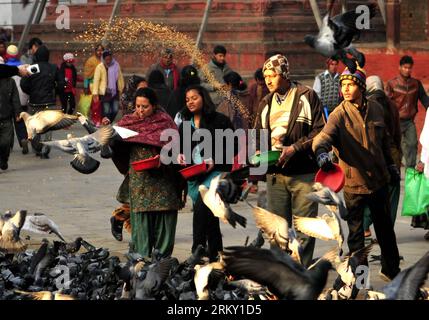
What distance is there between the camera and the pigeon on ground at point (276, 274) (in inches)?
292

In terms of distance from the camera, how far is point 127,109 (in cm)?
1312

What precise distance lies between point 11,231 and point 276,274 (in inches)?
127

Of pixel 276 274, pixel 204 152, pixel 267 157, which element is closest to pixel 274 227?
pixel 267 157

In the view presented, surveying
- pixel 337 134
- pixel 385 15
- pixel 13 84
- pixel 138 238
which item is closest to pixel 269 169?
pixel 337 134

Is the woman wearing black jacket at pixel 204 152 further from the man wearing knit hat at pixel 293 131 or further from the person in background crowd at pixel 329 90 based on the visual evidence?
the person in background crowd at pixel 329 90

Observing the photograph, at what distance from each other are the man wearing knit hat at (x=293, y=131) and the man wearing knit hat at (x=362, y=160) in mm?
173

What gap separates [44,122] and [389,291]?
327 cm

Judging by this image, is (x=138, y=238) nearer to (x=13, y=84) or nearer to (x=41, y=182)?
(x=41, y=182)

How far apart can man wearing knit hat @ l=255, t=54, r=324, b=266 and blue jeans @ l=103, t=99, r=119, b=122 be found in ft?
38.1

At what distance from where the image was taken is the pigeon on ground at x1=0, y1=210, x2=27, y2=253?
1002cm

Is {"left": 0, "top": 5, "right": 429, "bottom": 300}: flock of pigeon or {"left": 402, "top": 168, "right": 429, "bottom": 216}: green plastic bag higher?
{"left": 0, "top": 5, "right": 429, "bottom": 300}: flock of pigeon

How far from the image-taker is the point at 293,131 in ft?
33.8

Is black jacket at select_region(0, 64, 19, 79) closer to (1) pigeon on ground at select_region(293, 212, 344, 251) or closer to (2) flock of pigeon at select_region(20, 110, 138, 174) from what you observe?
(2) flock of pigeon at select_region(20, 110, 138, 174)

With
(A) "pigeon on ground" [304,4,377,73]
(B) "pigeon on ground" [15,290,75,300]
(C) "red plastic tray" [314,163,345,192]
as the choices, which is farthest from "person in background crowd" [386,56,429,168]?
(B) "pigeon on ground" [15,290,75,300]
